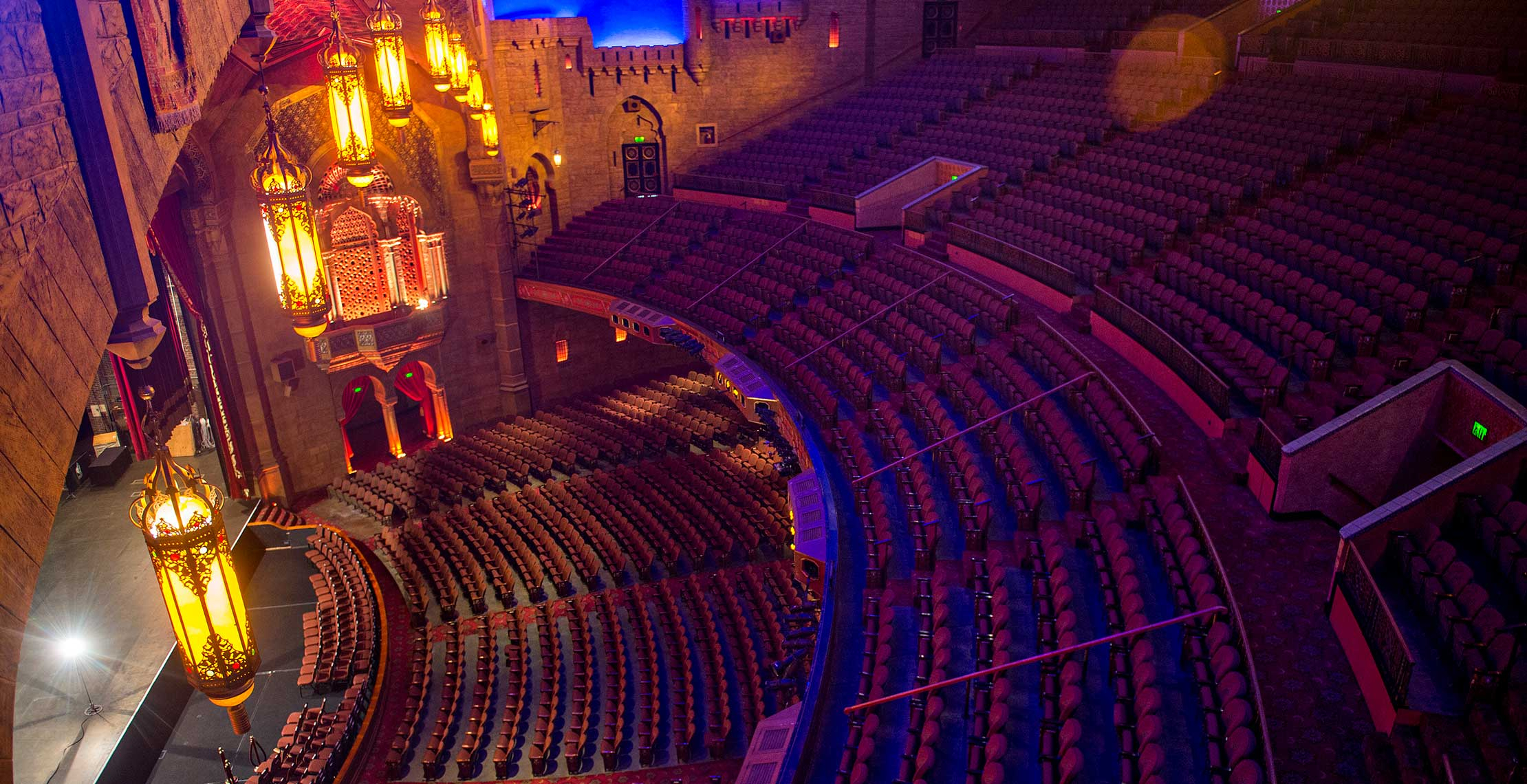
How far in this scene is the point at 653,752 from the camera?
28.6ft

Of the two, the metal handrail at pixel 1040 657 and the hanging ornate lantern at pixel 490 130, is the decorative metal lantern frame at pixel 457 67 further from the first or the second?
the metal handrail at pixel 1040 657

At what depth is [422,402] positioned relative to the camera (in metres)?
17.2

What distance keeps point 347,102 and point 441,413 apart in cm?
1139

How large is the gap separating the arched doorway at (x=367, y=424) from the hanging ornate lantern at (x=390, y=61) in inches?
339

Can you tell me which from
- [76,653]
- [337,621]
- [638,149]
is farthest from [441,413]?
[76,653]

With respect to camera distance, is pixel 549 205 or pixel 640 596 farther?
pixel 549 205

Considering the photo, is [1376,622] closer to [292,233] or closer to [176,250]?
[292,233]

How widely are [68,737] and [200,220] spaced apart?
22.7ft

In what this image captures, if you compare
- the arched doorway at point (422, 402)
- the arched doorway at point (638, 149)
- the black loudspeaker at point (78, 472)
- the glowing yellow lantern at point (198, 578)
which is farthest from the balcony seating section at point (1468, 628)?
the black loudspeaker at point (78, 472)

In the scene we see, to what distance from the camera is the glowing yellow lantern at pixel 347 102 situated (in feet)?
19.9

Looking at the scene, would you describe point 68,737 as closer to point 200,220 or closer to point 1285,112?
point 200,220

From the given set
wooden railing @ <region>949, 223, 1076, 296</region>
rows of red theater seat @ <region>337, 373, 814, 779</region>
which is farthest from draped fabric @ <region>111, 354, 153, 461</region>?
wooden railing @ <region>949, 223, 1076, 296</region>

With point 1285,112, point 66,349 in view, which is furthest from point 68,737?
point 1285,112

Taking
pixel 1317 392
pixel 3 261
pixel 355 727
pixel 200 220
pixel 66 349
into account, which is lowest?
pixel 355 727
